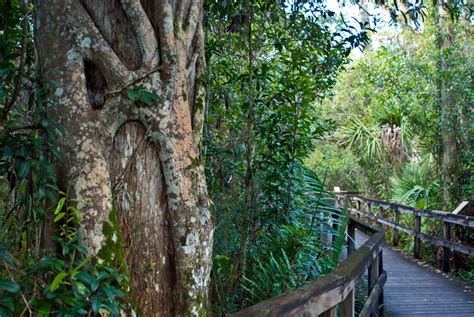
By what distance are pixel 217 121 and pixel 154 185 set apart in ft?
9.23

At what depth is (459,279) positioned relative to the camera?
7160 millimetres

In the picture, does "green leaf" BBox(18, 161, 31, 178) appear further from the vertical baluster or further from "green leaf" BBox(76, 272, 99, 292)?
the vertical baluster

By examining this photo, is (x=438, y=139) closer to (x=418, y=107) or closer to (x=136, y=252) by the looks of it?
(x=418, y=107)

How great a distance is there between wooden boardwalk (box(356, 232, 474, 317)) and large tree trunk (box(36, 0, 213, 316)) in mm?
3721

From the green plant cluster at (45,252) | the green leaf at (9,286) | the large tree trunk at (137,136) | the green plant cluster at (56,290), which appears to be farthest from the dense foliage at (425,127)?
the green leaf at (9,286)

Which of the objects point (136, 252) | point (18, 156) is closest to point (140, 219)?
point (136, 252)

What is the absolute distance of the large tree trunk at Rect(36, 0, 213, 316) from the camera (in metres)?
2.19

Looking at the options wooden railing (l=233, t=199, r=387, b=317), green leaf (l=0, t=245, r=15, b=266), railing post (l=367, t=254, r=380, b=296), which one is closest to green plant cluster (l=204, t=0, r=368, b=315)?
railing post (l=367, t=254, r=380, b=296)

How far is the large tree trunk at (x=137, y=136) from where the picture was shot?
2.19m

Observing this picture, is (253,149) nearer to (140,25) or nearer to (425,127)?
(140,25)

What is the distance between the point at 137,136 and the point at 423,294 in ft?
17.2

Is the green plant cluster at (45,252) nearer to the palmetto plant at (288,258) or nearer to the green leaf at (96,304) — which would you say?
the green leaf at (96,304)

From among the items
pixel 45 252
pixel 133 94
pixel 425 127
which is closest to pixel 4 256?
pixel 45 252

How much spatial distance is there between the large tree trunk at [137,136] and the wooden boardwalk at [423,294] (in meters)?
3.72
